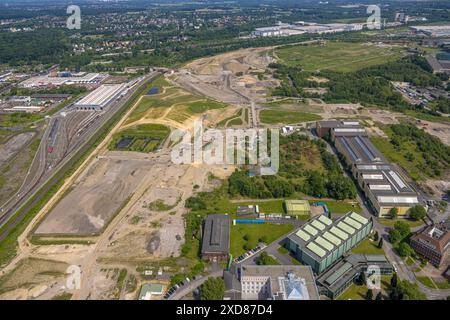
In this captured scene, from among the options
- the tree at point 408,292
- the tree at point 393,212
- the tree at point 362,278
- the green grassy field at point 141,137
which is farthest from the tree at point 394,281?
the green grassy field at point 141,137

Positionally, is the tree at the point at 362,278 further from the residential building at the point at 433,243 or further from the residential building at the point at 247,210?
the residential building at the point at 247,210

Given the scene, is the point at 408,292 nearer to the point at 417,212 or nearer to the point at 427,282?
the point at 427,282

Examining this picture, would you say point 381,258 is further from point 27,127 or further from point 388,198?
point 27,127

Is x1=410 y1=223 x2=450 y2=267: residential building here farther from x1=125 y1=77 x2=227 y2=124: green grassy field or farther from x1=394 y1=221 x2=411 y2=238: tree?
x1=125 y1=77 x2=227 y2=124: green grassy field

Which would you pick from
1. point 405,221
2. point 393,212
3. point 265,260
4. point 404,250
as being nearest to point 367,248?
point 404,250

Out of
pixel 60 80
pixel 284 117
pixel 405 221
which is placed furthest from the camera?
pixel 60 80

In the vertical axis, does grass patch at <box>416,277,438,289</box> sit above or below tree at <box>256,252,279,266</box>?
below

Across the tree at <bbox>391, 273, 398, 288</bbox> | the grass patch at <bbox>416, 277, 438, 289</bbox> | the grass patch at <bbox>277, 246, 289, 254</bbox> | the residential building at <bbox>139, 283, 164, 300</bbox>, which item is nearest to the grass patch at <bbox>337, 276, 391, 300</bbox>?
the tree at <bbox>391, 273, 398, 288</bbox>
